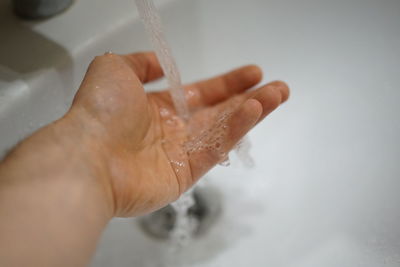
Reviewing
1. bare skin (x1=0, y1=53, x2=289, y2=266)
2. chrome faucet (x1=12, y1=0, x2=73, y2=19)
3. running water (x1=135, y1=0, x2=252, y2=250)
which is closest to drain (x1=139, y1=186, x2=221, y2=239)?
running water (x1=135, y1=0, x2=252, y2=250)

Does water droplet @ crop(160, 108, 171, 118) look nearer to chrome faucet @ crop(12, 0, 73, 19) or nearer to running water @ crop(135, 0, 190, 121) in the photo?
running water @ crop(135, 0, 190, 121)

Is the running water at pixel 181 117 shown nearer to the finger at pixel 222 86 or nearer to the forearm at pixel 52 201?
the finger at pixel 222 86

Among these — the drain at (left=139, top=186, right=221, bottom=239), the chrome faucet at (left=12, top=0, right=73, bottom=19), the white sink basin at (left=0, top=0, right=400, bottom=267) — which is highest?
the chrome faucet at (left=12, top=0, right=73, bottom=19)

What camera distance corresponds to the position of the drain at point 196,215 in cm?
61

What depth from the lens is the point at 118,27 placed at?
0.50 meters

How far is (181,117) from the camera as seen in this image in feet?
1.86

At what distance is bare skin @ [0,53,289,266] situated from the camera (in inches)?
12.8

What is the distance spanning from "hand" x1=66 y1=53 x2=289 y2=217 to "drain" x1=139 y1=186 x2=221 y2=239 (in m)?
0.14

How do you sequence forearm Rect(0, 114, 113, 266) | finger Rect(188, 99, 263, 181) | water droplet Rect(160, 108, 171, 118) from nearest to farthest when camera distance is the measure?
forearm Rect(0, 114, 113, 266) < finger Rect(188, 99, 263, 181) < water droplet Rect(160, 108, 171, 118)

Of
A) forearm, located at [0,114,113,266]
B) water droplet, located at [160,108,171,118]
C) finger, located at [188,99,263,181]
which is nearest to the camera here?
forearm, located at [0,114,113,266]

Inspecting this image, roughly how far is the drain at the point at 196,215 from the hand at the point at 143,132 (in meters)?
0.14

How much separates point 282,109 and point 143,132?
0.80ft

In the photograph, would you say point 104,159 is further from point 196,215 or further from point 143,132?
point 196,215

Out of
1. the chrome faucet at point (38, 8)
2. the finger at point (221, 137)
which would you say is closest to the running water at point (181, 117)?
the finger at point (221, 137)
